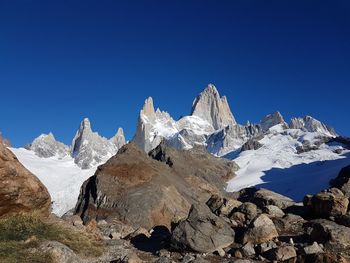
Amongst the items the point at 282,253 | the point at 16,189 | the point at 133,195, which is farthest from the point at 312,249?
the point at 133,195

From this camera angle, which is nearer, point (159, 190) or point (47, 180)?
point (159, 190)

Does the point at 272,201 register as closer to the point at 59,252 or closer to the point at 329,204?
the point at 329,204

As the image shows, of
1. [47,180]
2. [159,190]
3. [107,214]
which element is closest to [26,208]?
[107,214]

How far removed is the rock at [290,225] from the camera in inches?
782

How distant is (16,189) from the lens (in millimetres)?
17812

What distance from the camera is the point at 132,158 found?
33.2 metres

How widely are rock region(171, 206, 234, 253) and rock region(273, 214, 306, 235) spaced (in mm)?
2745

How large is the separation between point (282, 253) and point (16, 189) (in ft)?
34.0

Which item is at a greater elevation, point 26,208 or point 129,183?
point 129,183

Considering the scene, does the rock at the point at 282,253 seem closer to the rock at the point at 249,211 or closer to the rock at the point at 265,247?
the rock at the point at 265,247

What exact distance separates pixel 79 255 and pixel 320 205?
11.9 m

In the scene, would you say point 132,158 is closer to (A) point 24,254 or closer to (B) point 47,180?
(A) point 24,254

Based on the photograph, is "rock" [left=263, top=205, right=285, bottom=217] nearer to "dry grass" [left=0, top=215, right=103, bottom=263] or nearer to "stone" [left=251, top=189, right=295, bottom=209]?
"stone" [left=251, top=189, right=295, bottom=209]

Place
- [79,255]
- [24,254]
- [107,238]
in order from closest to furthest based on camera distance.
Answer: [24,254] < [79,255] < [107,238]
